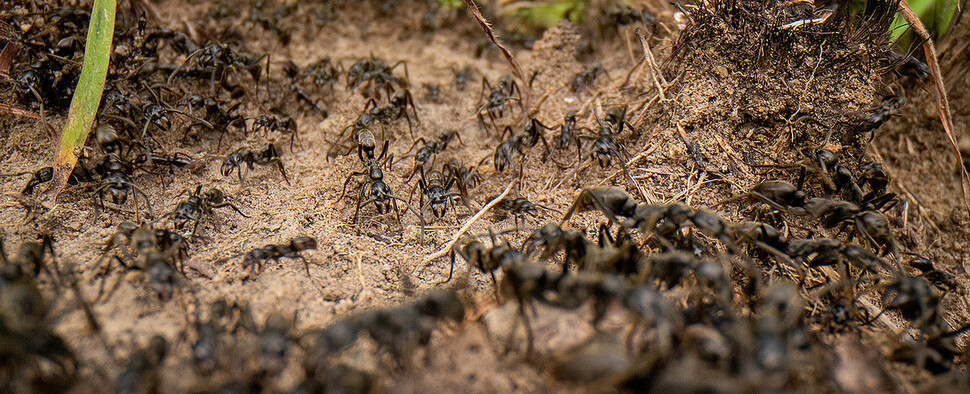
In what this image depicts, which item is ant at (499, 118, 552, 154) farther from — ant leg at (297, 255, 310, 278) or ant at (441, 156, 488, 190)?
ant leg at (297, 255, 310, 278)

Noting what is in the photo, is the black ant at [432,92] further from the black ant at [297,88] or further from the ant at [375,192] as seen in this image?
the ant at [375,192]

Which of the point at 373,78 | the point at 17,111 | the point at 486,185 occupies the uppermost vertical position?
the point at 17,111

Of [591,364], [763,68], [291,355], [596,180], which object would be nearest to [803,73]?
[763,68]

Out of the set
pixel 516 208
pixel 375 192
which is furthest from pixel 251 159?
pixel 516 208

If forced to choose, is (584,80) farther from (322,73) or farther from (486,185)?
(322,73)

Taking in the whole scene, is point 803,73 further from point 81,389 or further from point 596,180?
point 81,389
